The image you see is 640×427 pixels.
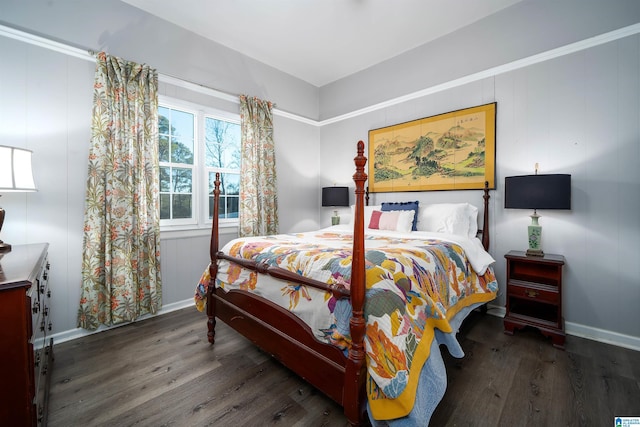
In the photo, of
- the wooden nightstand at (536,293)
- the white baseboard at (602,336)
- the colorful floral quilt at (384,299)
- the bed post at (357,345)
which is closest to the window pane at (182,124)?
the colorful floral quilt at (384,299)

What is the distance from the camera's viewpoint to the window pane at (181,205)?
3.11m

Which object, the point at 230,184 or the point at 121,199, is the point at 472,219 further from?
the point at 121,199

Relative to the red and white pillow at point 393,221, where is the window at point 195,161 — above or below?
above

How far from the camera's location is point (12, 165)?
1630 mm

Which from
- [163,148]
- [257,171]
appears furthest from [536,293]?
[163,148]

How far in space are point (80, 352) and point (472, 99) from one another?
4291mm

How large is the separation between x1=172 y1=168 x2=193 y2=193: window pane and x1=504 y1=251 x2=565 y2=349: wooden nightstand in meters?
3.32

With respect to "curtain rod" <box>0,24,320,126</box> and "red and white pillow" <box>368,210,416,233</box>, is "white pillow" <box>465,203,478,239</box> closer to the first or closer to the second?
"red and white pillow" <box>368,210,416,233</box>

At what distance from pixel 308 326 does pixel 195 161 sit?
2.50m

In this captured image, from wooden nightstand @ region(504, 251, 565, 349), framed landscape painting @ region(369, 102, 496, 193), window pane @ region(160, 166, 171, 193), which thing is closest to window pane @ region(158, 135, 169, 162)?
window pane @ region(160, 166, 171, 193)

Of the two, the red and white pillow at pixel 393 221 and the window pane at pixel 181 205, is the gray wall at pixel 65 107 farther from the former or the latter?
the red and white pillow at pixel 393 221

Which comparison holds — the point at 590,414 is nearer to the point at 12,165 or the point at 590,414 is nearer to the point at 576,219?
the point at 576,219

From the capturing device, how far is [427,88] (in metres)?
3.37

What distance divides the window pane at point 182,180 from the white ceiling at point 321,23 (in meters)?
1.57
